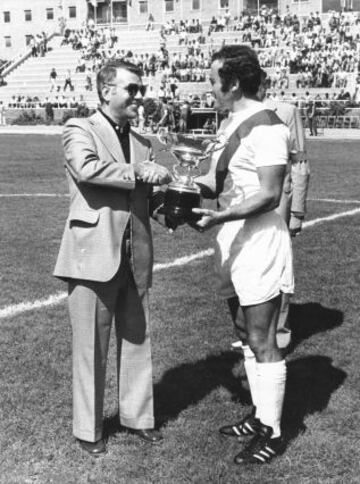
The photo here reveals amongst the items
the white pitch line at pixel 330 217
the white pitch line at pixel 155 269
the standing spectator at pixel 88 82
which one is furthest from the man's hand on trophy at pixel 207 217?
the standing spectator at pixel 88 82

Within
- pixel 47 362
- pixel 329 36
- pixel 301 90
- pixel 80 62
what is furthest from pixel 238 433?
pixel 80 62

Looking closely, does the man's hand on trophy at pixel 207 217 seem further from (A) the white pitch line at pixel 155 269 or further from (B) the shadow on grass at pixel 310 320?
(A) the white pitch line at pixel 155 269

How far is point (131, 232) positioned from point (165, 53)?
188 ft

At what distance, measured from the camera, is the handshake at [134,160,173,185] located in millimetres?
4270

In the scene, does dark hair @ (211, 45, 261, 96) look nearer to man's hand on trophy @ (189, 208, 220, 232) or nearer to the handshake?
the handshake

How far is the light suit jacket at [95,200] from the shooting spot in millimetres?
4270

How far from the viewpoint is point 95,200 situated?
4.40 meters

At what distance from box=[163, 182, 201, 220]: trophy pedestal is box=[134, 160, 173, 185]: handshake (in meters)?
0.07

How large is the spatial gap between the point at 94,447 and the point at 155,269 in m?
4.84

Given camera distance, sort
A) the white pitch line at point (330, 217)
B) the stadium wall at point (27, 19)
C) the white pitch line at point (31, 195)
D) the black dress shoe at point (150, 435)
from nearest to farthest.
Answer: the black dress shoe at point (150, 435) → the white pitch line at point (330, 217) → the white pitch line at point (31, 195) → the stadium wall at point (27, 19)

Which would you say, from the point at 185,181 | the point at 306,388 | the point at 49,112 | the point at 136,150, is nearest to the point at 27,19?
the point at 49,112

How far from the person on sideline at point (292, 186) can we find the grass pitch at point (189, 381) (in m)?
0.34

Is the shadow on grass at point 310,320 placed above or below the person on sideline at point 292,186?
below

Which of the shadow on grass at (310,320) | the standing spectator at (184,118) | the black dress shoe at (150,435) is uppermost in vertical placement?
the black dress shoe at (150,435)
